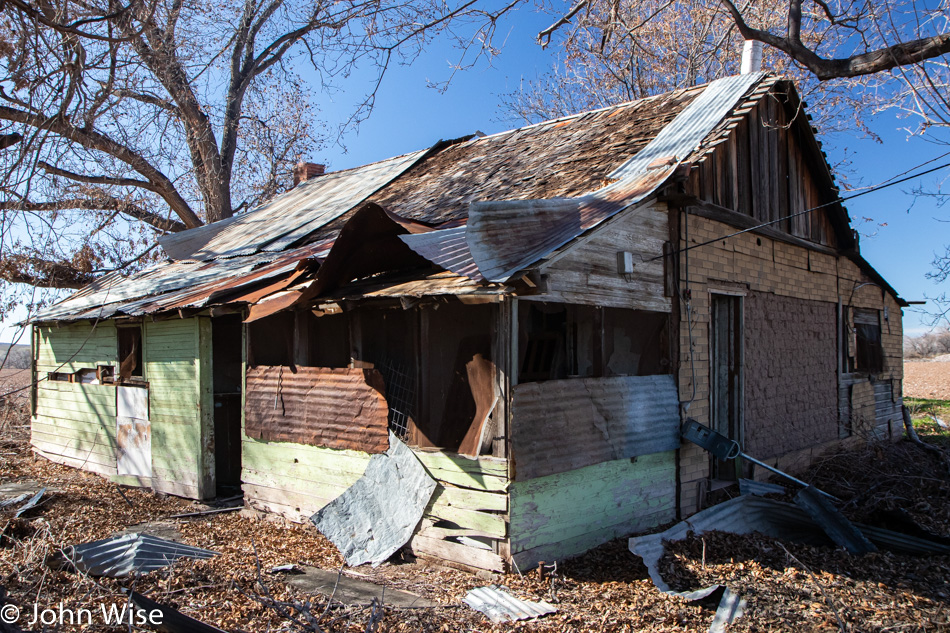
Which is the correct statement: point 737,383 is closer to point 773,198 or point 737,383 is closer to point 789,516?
point 789,516

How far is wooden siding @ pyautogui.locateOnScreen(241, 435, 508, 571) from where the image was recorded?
225 inches

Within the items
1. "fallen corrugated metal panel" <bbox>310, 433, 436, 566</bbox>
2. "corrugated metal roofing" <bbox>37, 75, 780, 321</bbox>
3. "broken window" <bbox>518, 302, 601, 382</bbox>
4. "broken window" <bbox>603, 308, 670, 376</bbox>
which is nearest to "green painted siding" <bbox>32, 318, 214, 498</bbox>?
"corrugated metal roofing" <bbox>37, 75, 780, 321</bbox>

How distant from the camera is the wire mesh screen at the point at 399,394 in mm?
6797

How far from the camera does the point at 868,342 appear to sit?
12.7 metres

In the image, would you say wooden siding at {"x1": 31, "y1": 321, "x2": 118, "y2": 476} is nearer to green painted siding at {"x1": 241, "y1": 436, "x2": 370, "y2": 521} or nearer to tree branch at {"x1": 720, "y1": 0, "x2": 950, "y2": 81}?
green painted siding at {"x1": 241, "y1": 436, "x2": 370, "y2": 521}

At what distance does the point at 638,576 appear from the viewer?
5.79 meters

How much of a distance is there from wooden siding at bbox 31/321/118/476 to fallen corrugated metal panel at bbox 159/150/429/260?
6.54 ft

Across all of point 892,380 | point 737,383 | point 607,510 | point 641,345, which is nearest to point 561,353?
point 641,345

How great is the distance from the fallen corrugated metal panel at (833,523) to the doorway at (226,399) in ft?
23.0

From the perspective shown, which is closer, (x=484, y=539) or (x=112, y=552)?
(x=112, y=552)

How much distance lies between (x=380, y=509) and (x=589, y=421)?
2171 millimetres

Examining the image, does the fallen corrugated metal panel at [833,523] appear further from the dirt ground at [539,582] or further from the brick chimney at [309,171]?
the brick chimney at [309,171]

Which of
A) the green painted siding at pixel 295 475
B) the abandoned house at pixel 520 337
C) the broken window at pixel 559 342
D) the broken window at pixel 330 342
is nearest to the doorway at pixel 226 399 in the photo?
the abandoned house at pixel 520 337

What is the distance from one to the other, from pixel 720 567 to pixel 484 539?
6.82 ft
